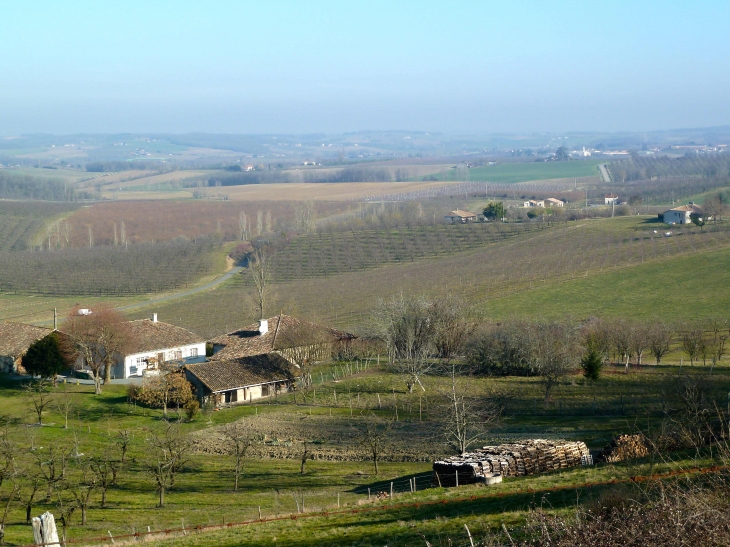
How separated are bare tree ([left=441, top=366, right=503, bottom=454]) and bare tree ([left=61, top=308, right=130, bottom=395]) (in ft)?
56.6

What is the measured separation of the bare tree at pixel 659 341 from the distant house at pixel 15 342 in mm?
31509

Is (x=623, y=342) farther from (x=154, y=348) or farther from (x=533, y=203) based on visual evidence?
(x=533, y=203)

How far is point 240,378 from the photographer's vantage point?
40.5 m

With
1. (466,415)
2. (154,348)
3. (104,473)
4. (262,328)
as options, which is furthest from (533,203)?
(104,473)

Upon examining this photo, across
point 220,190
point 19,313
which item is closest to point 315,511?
point 19,313

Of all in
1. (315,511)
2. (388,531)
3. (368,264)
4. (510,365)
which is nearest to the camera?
(388,531)

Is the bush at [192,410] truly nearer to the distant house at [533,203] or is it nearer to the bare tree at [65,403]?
the bare tree at [65,403]

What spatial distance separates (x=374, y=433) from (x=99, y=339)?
20.4 meters

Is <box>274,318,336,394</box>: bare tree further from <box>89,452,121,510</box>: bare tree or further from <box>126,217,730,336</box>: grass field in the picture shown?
<box>89,452,121,510</box>: bare tree

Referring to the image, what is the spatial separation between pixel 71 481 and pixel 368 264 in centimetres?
6114

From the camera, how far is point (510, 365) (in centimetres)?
4288

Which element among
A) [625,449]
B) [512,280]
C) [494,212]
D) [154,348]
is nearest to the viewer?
[625,449]

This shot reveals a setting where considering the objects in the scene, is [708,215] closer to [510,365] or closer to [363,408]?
[510,365]

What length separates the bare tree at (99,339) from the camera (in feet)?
139
